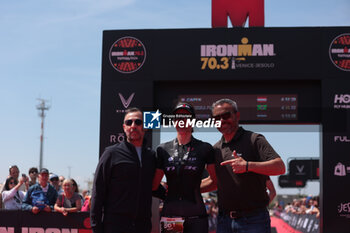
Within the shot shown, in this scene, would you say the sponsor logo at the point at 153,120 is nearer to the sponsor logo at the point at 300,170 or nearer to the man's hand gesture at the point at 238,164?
the man's hand gesture at the point at 238,164

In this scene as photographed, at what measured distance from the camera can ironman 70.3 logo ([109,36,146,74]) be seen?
29.8 ft

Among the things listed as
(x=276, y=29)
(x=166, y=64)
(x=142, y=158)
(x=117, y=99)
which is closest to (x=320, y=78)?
(x=276, y=29)

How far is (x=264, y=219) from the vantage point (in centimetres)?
432

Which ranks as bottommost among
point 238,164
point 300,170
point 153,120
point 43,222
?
point 43,222

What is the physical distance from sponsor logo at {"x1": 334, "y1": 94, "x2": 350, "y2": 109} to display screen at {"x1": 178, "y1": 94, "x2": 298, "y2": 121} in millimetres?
764

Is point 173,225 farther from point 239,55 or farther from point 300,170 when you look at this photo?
point 300,170

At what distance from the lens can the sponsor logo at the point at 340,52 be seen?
885cm

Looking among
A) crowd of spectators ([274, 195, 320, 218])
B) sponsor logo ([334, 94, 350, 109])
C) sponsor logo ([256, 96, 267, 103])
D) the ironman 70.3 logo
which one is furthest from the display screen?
crowd of spectators ([274, 195, 320, 218])

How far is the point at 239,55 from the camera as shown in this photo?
8.92 meters

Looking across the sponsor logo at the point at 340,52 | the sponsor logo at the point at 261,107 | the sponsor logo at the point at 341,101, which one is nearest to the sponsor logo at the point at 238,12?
the sponsor logo at the point at 340,52

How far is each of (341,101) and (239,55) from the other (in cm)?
218

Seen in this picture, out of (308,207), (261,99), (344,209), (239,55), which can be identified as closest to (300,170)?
(308,207)

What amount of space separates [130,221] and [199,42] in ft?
17.8

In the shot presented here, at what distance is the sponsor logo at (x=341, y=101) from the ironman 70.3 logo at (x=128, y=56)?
3885 millimetres
